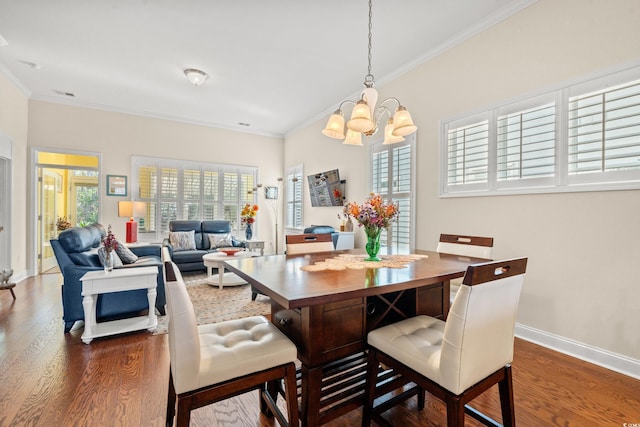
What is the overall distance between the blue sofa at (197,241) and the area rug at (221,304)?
58 centimetres

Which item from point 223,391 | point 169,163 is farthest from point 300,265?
point 169,163

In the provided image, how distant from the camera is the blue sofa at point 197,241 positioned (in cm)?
500

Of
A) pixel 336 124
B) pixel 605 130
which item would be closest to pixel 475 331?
pixel 336 124

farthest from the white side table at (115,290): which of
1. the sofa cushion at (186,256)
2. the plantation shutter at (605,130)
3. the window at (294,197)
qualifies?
the window at (294,197)

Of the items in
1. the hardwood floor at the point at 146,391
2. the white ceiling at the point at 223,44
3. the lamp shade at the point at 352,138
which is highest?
the white ceiling at the point at 223,44

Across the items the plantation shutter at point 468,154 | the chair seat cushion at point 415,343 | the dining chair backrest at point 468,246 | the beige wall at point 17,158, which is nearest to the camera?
the chair seat cushion at point 415,343

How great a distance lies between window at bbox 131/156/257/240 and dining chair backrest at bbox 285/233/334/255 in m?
4.70

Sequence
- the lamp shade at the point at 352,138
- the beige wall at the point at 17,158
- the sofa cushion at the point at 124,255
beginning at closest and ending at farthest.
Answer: the lamp shade at the point at 352,138 → the sofa cushion at the point at 124,255 → the beige wall at the point at 17,158

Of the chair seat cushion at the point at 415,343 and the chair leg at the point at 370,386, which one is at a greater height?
the chair seat cushion at the point at 415,343

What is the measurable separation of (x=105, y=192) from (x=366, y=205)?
5.68 m

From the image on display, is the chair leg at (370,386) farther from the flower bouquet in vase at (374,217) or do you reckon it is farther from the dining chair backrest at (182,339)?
the dining chair backrest at (182,339)

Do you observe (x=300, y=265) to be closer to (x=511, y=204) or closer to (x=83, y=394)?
(x=83, y=394)

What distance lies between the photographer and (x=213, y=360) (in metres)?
1.18

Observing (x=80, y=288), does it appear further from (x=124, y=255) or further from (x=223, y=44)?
(x=223, y=44)
